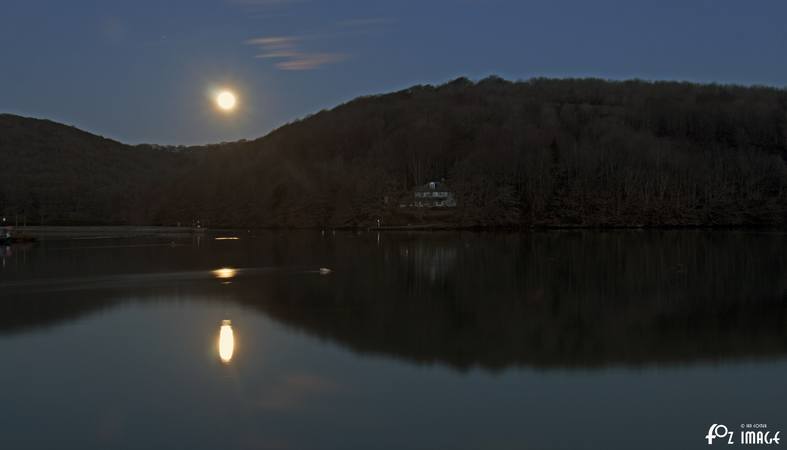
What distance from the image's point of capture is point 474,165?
316ft

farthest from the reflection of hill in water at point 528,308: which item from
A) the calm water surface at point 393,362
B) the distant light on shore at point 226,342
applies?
the distant light on shore at point 226,342

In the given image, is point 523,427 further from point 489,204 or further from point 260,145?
point 260,145

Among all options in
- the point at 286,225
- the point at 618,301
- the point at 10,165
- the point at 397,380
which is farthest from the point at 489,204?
the point at 10,165

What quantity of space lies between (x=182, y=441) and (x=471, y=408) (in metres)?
3.82

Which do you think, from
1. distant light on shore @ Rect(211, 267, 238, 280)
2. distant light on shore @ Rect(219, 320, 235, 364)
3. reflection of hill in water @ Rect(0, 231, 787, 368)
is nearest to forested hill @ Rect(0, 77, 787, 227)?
distant light on shore @ Rect(211, 267, 238, 280)

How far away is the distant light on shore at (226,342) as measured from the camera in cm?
1265

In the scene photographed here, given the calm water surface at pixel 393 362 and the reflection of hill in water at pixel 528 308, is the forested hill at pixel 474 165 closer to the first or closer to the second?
the reflection of hill in water at pixel 528 308

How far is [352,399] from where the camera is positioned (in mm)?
9836

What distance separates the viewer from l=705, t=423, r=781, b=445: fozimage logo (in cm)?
814

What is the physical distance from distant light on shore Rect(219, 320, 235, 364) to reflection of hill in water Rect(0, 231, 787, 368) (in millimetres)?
1475

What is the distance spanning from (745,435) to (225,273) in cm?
2262

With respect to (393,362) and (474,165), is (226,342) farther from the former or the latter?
(474,165)

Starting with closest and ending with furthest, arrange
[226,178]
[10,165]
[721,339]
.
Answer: [721,339] < [226,178] < [10,165]

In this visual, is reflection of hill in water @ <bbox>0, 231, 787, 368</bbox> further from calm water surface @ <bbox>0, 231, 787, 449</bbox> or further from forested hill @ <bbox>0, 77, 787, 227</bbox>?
forested hill @ <bbox>0, 77, 787, 227</bbox>
